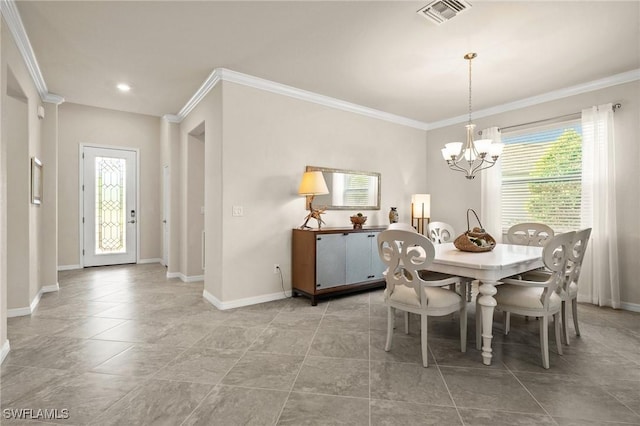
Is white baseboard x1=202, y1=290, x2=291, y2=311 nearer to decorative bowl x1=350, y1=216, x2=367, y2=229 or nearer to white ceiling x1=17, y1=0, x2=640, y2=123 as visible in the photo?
decorative bowl x1=350, y1=216, x2=367, y2=229

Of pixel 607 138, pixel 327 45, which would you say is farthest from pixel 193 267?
pixel 607 138

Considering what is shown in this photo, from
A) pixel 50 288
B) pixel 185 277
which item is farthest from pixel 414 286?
pixel 50 288

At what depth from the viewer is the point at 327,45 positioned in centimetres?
299

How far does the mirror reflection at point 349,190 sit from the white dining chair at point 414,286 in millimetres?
2045

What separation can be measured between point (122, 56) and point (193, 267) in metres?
2.93

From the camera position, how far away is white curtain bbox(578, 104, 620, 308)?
11.9ft

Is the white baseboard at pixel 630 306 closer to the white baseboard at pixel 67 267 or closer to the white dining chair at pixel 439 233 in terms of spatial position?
the white dining chair at pixel 439 233

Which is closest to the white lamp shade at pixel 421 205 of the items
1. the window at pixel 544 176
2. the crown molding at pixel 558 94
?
the window at pixel 544 176

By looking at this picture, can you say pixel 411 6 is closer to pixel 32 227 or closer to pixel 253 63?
pixel 253 63

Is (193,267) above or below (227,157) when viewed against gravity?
below

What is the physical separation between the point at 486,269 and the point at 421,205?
3024 mm

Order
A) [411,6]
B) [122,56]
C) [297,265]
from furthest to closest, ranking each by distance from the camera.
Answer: [297,265]
[122,56]
[411,6]

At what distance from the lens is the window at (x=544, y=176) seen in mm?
4031

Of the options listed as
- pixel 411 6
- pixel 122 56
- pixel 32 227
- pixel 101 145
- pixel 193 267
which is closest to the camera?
pixel 411 6
